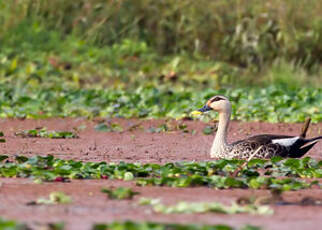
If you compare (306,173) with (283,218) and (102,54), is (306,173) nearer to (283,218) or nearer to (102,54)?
(283,218)

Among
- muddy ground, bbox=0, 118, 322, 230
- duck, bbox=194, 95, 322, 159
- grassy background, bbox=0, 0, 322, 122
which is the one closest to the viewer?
muddy ground, bbox=0, 118, 322, 230

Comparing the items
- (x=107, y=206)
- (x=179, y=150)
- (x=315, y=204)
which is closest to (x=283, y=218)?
(x=315, y=204)

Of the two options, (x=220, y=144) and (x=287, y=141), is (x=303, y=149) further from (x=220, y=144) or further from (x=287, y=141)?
(x=220, y=144)

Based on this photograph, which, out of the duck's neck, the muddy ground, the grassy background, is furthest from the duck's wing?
the grassy background

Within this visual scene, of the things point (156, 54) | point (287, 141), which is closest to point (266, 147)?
point (287, 141)

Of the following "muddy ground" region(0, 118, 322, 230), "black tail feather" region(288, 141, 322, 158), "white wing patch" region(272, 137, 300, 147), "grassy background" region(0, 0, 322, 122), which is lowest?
"muddy ground" region(0, 118, 322, 230)

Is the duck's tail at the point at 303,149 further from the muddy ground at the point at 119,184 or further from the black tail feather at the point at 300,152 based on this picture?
the muddy ground at the point at 119,184

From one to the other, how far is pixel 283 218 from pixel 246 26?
39.6 feet

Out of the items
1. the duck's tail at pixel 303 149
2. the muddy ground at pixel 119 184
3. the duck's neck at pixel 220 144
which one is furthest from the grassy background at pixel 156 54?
the duck's tail at pixel 303 149

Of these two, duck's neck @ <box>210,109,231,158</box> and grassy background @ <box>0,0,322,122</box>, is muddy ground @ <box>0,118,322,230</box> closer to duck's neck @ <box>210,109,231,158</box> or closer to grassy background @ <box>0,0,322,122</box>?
duck's neck @ <box>210,109,231,158</box>

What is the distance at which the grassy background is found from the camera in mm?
13016

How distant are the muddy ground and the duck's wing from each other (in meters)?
0.46

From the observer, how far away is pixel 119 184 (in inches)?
257

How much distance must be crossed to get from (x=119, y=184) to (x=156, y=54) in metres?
9.72
